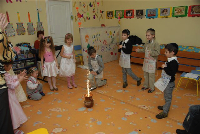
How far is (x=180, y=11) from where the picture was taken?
523cm

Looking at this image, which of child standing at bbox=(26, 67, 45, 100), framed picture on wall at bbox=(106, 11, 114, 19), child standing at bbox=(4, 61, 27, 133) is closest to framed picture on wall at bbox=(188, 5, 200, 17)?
framed picture on wall at bbox=(106, 11, 114, 19)

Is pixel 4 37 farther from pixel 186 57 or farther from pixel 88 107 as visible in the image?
pixel 186 57

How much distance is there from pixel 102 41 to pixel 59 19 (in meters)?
1.71

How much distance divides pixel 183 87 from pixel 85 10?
4538 millimetres

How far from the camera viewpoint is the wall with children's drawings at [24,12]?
4698 mm

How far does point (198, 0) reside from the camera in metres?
4.83

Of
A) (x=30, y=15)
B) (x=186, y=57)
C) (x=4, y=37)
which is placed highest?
(x=30, y=15)

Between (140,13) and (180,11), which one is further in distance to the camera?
(140,13)

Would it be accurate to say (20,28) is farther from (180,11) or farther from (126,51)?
(180,11)

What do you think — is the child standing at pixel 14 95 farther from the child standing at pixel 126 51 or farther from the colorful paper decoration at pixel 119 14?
the colorful paper decoration at pixel 119 14

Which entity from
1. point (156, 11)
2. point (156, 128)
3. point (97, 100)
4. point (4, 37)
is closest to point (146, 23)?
point (156, 11)

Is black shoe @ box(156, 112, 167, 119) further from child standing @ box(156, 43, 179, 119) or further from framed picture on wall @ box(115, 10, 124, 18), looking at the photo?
framed picture on wall @ box(115, 10, 124, 18)

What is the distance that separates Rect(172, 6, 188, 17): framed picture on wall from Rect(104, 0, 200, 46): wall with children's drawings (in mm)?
96

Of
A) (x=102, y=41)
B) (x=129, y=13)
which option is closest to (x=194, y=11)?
(x=129, y=13)
